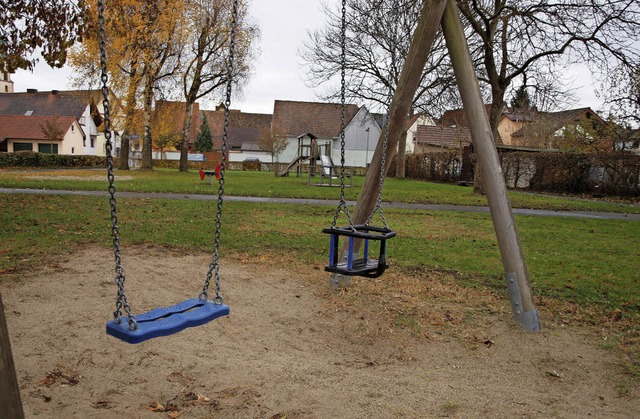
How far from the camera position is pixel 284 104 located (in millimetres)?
62031

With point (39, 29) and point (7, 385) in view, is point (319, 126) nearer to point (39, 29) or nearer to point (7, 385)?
point (39, 29)

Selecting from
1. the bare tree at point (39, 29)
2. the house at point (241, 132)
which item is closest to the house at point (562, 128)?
the bare tree at point (39, 29)

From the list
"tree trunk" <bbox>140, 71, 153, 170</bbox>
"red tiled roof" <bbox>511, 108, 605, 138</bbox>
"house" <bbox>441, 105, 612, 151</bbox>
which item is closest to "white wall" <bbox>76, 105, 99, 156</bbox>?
"tree trunk" <bbox>140, 71, 153, 170</bbox>

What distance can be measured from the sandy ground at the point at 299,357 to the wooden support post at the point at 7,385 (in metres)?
1.10

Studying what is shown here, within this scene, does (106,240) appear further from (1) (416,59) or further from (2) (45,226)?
(1) (416,59)

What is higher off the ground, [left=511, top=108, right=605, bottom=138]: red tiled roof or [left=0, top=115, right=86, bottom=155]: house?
[left=511, top=108, right=605, bottom=138]: red tiled roof

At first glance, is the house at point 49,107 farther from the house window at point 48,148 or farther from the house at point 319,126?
the house at point 319,126

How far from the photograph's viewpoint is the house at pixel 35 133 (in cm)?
4828

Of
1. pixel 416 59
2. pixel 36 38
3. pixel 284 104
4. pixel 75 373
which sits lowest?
pixel 75 373

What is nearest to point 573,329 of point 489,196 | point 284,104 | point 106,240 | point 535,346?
point 535,346

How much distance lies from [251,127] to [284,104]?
57.9ft

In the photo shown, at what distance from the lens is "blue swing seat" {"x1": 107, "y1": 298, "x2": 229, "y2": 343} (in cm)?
288

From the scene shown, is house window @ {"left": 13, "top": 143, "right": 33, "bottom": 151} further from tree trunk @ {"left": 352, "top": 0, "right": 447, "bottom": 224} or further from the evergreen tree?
tree trunk @ {"left": 352, "top": 0, "right": 447, "bottom": 224}

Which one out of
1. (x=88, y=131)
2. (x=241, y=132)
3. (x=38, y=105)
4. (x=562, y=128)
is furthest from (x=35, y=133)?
(x=562, y=128)
